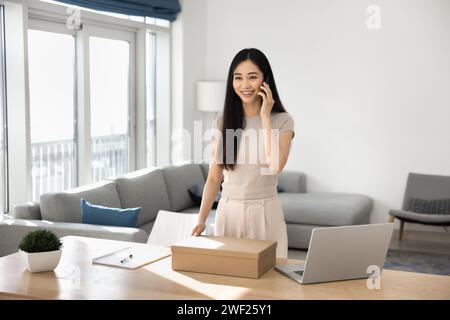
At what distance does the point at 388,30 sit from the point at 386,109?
801 millimetres

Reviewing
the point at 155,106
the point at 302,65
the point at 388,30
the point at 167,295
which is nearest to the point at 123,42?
the point at 155,106

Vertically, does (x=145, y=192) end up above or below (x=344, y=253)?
below

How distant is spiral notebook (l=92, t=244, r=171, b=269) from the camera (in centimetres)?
246

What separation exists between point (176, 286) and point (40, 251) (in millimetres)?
561

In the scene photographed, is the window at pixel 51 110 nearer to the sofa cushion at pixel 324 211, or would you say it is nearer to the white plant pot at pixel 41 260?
the sofa cushion at pixel 324 211

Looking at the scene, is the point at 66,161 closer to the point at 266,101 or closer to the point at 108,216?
the point at 108,216

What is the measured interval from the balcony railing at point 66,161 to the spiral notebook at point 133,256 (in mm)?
2664

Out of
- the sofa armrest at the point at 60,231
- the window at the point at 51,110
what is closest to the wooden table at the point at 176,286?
the sofa armrest at the point at 60,231

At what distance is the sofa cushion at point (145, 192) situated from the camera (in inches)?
203

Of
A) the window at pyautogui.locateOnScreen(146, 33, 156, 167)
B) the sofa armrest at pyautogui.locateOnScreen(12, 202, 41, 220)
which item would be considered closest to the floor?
the window at pyautogui.locateOnScreen(146, 33, 156, 167)

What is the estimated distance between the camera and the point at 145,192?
212 inches

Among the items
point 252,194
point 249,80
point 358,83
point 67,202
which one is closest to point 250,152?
point 252,194

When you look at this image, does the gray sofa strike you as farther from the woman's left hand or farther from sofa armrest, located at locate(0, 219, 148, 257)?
the woman's left hand

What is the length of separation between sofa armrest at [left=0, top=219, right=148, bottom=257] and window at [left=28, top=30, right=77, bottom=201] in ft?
3.36
